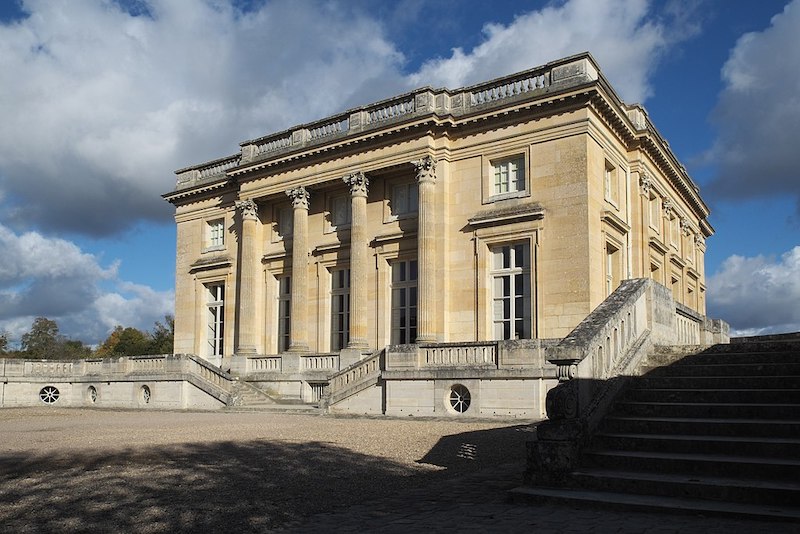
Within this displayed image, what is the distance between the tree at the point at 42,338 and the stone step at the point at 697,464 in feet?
212

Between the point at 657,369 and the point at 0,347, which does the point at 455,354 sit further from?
the point at 0,347

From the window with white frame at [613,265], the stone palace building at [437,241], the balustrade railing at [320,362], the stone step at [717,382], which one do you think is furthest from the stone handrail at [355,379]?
the stone step at [717,382]

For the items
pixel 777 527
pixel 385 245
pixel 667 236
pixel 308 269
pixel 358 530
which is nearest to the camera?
pixel 777 527

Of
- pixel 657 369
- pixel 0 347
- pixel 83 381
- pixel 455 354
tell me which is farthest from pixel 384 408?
pixel 0 347

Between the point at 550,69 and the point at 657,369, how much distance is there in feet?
50.3

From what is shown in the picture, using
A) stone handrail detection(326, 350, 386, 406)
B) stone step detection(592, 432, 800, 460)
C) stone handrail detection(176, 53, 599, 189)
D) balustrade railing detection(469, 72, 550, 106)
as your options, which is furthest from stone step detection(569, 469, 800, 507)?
balustrade railing detection(469, 72, 550, 106)

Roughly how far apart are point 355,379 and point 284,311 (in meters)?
9.43

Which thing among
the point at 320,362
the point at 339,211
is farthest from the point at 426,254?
the point at 339,211

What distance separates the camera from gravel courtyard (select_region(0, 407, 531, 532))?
652 centimetres

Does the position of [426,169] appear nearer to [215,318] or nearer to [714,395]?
[215,318]

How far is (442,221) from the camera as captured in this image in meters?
24.1

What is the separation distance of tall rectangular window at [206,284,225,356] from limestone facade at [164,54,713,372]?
89 mm

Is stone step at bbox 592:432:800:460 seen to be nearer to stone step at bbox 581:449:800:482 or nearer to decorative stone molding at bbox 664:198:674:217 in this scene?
stone step at bbox 581:449:800:482

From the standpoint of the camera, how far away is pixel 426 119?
942 inches
